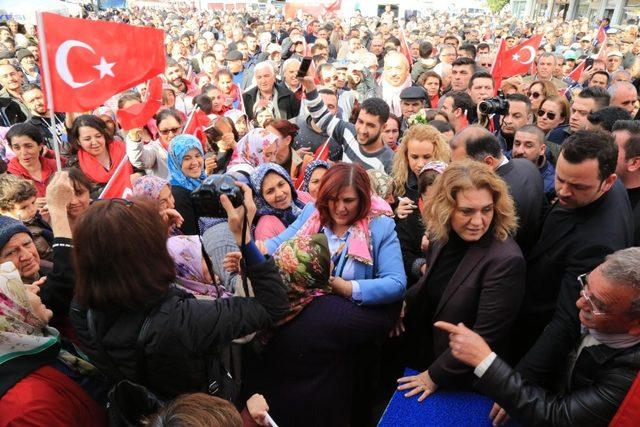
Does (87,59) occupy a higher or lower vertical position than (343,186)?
higher

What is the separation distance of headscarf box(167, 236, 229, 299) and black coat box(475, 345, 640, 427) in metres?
1.22

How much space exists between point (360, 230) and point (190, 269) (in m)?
0.83

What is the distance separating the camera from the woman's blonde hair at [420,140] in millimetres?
3141

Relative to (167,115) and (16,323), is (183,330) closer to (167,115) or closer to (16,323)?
(16,323)

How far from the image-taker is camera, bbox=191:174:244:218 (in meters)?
1.55

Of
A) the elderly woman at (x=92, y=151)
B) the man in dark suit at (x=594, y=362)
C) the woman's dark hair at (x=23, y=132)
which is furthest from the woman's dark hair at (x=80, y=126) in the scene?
the man in dark suit at (x=594, y=362)

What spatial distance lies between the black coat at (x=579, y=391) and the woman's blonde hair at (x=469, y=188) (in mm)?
638

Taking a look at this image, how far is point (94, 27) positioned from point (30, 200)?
1206 millimetres

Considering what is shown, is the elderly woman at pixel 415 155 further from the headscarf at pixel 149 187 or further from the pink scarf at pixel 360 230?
the headscarf at pixel 149 187

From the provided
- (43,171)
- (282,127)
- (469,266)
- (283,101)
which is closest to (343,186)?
(469,266)

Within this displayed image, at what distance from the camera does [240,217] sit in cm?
156

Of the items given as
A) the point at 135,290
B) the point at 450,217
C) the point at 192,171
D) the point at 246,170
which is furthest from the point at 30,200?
the point at 450,217

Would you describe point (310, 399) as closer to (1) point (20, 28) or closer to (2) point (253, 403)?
(2) point (253, 403)

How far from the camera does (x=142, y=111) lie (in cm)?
400
